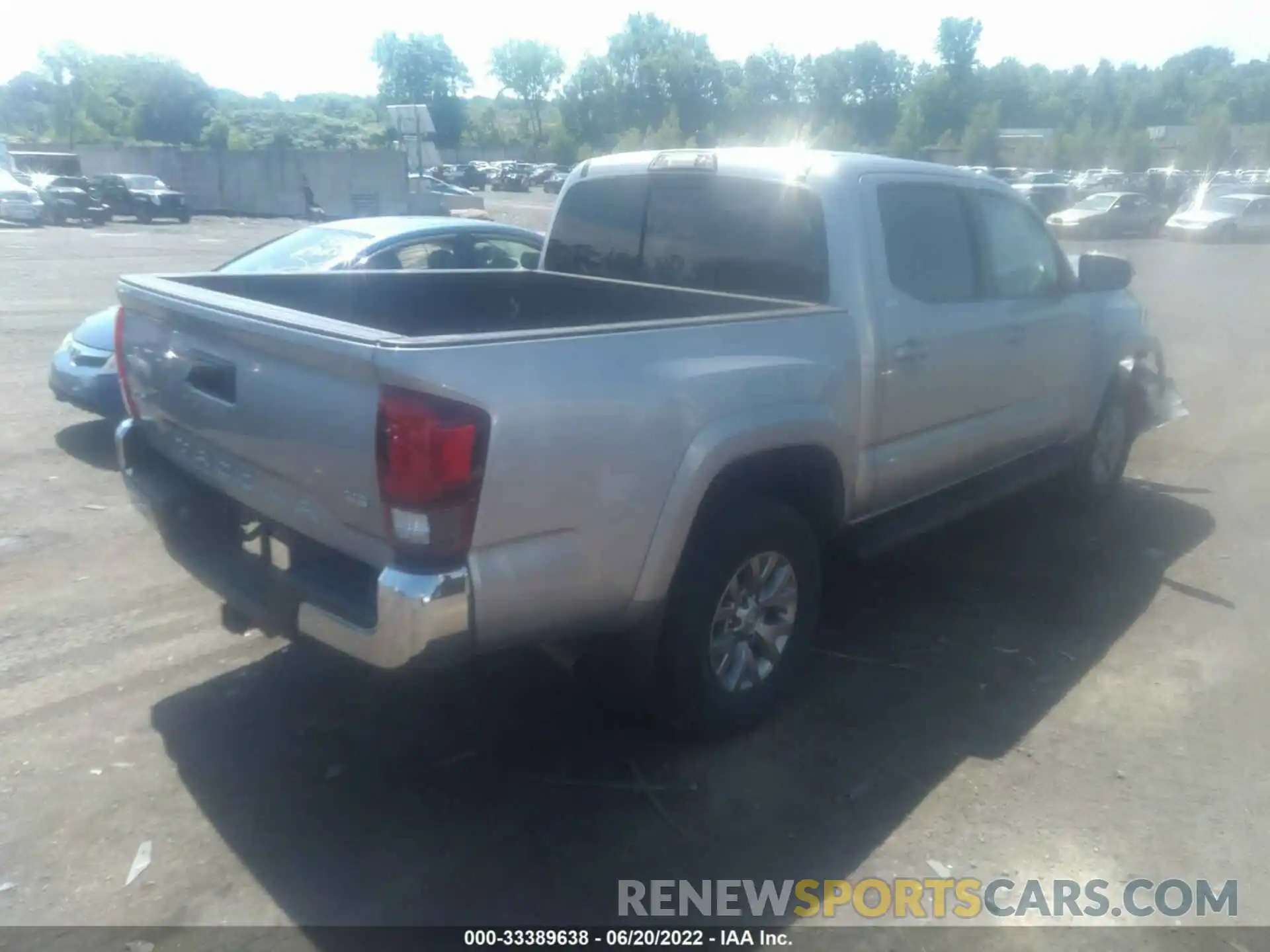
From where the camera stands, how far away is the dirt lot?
3.35 meters

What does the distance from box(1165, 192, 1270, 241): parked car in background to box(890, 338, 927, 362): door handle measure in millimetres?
A: 35271

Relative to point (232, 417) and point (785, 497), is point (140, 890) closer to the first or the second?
point (232, 417)

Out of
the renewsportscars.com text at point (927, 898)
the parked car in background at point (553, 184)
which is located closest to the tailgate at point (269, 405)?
the renewsportscars.com text at point (927, 898)

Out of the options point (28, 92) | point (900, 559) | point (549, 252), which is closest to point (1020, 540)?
point (900, 559)

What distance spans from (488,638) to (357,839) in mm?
854

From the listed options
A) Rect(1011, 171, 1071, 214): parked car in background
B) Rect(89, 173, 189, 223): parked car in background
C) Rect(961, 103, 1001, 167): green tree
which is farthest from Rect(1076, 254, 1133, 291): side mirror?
Rect(961, 103, 1001, 167): green tree

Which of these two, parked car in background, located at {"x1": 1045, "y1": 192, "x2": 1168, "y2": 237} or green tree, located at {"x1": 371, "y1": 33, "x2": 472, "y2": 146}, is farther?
green tree, located at {"x1": 371, "y1": 33, "x2": 472, "y2": 146}

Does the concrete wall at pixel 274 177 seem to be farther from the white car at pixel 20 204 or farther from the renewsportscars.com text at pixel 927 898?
the renewsportscars.com text at pixel 927 898

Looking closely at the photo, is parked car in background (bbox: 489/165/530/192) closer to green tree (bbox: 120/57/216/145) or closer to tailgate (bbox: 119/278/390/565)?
green tree (bbox: 120/57/216/145)

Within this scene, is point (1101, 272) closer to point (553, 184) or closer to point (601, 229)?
point (601, 229)

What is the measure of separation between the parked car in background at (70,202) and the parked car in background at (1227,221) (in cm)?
3524

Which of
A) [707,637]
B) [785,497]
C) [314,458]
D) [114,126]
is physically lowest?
[114,126]

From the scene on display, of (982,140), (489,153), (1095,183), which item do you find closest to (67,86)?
(489,153)

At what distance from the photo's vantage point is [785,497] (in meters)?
4.33
